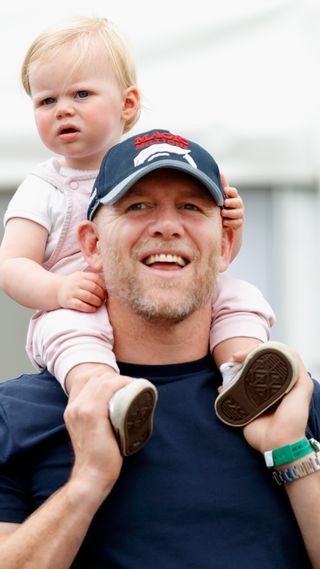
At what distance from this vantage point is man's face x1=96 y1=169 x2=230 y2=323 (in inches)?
77.3

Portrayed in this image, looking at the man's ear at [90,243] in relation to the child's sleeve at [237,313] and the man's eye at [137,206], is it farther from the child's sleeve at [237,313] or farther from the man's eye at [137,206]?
the child's sleeve at [237,313]

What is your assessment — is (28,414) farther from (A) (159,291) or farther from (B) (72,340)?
(A) (159,291)

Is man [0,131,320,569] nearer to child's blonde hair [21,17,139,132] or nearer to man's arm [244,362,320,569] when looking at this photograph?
man's arm [244,362,320,569]

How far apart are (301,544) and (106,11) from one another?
2206mm

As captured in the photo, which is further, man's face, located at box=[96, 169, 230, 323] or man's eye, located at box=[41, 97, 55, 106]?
man's eye, located at box=[41, 97, 55, 106]

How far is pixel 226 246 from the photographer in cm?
212

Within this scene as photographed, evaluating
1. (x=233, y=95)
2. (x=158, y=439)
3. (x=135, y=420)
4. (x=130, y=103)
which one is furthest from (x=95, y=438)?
(x=233, y=95)

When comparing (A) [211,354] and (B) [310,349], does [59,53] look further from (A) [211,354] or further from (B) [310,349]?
(B) [310,349]

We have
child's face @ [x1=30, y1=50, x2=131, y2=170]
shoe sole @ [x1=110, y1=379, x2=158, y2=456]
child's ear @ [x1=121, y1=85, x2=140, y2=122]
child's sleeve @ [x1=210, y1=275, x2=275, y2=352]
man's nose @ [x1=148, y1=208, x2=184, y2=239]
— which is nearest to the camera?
shoe sole @ [x1=110, y1=379, x2=158, y2=456]

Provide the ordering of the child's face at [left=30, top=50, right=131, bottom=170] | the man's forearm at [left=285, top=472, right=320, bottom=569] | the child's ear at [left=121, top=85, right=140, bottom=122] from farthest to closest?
the child's ear at [left=121, top=85, right=140, bottom=122]
the child's face at [left=30, top=50, right=131, bottom=170]
the man's forearm at [left=285, top=472, right=320, bottom=569]

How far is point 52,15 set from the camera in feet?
12.0

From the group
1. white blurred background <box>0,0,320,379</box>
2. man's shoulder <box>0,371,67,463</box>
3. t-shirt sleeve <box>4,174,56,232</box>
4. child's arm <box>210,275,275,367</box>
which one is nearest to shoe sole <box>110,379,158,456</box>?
man's shoulder <box>0,371,67,463</box>

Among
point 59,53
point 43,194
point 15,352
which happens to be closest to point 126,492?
point 43,194

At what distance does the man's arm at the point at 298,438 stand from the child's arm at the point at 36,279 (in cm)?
37
